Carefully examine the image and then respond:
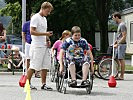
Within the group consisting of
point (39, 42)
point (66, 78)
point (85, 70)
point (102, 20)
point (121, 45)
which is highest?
→ point (102, 20)

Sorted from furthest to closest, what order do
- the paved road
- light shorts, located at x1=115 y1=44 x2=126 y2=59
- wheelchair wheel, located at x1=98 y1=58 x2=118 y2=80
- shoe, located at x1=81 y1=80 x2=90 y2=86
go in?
wheelchair wheel, located at x1=98 y1=58 x2=118 y2=80, light shorts, located at x1=115 y1=44 x2=126 y2=59, shoe, located at x1=81 y1=80 x2=90 y2=86, the paved road

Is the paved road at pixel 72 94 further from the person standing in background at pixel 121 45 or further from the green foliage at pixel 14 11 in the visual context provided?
the green foliage at pixel 14 11

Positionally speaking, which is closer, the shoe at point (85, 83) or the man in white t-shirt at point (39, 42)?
the shoe at point (85, 83)

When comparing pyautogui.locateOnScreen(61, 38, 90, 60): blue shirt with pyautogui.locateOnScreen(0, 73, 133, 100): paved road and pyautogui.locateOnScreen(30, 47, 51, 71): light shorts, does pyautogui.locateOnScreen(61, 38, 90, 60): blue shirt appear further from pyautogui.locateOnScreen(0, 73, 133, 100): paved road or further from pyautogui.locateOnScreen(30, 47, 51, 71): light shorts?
pyautogui.locateOnScreen(0, 73, 133, 100): paved road

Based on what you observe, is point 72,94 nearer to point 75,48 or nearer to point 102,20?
point 75,48

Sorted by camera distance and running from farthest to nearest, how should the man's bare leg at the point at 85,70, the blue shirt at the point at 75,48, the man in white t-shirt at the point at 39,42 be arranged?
the man in white t-shirt at the point at 39,42, the blue shirt at the point at 75,48, the man's bare leg at the point at 85,70

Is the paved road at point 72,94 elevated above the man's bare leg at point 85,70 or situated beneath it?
situated beneath

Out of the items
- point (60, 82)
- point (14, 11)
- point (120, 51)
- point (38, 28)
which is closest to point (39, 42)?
point (38, 28)

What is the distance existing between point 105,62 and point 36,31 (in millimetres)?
4225

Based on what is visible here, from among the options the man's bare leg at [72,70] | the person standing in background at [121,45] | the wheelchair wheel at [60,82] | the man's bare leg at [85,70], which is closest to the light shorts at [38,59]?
the wheelchair wheel at [60,82]

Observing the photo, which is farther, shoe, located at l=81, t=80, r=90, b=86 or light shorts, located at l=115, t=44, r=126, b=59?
light shorts, located at l=115, t=44, r=126, b=59

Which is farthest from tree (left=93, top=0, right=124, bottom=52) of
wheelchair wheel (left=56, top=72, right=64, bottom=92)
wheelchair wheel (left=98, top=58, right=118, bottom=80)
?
wheelchair wheel (left=56, top=72, right=64, bottom=92)

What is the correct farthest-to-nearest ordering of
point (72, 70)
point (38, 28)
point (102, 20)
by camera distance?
point (102, 20)
point (38, 28)
point (72, 70)

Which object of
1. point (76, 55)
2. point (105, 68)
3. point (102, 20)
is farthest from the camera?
point (102, 20)
